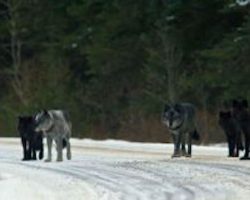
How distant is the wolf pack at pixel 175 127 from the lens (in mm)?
20438

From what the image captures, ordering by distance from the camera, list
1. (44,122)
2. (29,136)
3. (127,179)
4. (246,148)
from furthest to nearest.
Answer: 1. (29,136)
2. (44,122)
3. (246,148)
4. (127,179)

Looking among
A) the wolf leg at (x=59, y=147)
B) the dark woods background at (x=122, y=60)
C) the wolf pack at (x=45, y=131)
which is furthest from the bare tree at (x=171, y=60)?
the wolf leg at (x=59, y=147)

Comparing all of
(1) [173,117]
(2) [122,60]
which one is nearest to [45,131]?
(1) [173,117]

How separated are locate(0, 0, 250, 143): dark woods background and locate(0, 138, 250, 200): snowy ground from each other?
12956 millimetres

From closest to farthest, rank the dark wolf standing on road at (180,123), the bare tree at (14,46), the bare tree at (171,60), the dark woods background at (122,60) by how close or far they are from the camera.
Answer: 1. the dark wolf standing on road at (180,123)
2. the dark woods background at (122,60)
3. the bare tree at (171,60)
4. the bare tree at (14,46)

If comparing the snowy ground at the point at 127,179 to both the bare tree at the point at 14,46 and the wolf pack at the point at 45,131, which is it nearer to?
the wolf pack at the point at 45,131

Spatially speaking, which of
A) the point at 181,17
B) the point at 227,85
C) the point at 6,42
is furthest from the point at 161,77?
the point at 6,42

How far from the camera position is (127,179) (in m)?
15.8

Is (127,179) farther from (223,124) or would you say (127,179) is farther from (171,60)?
(171,60)

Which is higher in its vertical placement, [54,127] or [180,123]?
[180,123]

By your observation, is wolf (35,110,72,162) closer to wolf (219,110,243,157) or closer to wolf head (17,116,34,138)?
wolf head (17,116,34,138)

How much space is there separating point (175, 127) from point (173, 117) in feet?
1.00

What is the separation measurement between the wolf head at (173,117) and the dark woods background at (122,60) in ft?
38.4

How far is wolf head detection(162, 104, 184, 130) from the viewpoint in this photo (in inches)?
830
